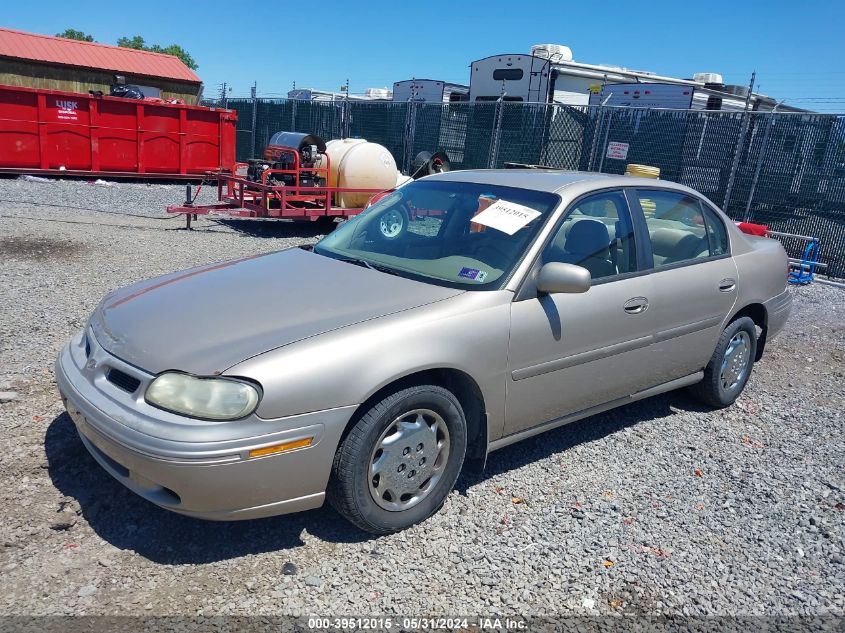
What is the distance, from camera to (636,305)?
13.0ft

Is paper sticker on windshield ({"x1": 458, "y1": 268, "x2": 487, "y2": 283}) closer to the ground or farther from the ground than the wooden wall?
closer to the ground

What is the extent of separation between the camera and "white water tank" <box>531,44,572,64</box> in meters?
16.6

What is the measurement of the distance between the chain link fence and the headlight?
10996 mm

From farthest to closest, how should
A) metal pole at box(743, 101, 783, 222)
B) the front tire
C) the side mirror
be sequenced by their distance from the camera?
metal pole at box(743, 101, 783, 222), the side mirror, the front tire

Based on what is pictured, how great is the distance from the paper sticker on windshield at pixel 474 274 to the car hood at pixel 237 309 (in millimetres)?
198

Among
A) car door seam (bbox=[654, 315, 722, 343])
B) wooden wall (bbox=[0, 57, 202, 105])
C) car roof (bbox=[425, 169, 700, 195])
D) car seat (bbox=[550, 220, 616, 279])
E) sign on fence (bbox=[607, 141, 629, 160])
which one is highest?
wooden wall (bbox=[0, 57, 202, 105])

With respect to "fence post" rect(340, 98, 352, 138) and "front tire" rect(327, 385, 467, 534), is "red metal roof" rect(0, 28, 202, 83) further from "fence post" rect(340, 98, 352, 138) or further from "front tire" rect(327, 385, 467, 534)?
"front tire" rect(327, 385, 467, 534)

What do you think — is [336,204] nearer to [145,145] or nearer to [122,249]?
[122,249]

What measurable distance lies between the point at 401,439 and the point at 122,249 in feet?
24.6

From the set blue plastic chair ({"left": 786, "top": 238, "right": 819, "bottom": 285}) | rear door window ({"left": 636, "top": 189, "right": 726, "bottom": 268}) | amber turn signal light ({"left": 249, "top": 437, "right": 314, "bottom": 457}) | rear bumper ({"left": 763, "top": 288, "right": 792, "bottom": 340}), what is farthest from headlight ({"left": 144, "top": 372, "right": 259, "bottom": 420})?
blue plastic chair ({"left": 786, "top": 238, "right": 819, "bottom": 285})

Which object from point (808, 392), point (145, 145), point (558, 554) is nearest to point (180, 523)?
point (558, 554)

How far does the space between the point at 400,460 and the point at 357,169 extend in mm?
9313

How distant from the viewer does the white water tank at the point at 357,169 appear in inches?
464

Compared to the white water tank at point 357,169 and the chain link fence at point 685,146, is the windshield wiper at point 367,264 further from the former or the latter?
the chain link fence at point 685,146
